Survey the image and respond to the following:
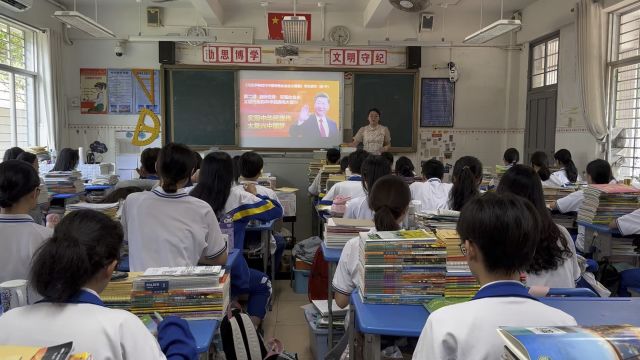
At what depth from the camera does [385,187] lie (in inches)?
84.4

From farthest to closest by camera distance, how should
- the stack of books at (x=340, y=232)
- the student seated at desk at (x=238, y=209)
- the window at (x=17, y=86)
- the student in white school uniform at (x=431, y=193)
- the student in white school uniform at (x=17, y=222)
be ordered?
the window at (x=17, y=86) < the student in white school uniform at (x=431, y=193) < the student seated at desk at (x=238, y=209) < the stack of books at (x=340, y=232) < the student in white school uniform at (x=17, y=222)

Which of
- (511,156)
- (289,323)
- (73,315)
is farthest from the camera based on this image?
(511,156)

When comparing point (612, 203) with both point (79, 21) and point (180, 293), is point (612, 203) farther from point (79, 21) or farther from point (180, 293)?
point (79, 21)

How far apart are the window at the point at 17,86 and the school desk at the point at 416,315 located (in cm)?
643

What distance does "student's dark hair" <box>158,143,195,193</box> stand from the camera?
2166mm

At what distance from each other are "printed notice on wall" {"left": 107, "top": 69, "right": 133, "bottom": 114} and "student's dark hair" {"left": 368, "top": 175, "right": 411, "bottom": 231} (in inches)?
262

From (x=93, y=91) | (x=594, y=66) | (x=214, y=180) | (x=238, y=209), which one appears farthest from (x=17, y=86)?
(x=594, y=66)

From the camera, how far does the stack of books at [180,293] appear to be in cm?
163

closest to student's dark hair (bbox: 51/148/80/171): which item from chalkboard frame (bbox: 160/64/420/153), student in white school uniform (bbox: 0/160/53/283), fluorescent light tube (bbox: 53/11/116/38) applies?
fluorescent light tube (bbox: 53/11/116/38)

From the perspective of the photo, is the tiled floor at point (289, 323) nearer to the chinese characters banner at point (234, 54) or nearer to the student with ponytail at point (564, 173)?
the student with ponytail at point (564, 173)

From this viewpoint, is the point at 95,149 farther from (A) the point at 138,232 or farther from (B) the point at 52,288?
(B) the point at 52,288

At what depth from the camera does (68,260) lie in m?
1.07

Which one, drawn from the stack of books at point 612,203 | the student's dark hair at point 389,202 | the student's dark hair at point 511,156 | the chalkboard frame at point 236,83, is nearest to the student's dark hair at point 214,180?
the student's dark hair at point 389,202

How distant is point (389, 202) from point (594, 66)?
4.91m
